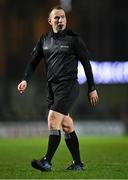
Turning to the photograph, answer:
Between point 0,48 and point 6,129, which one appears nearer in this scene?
point 6,129

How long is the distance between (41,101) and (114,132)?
3333 millimetres

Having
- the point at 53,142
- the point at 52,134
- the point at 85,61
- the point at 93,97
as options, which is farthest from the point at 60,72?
the point at 53,142

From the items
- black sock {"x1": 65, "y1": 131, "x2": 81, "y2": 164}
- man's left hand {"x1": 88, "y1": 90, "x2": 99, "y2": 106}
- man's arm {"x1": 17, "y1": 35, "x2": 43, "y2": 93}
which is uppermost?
man's arm {"x1": 17, "y1": 35, "x2": 43, "y2": 93}

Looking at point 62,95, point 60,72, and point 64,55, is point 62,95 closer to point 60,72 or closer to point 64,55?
point 60,72

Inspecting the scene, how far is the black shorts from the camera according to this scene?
10703mm

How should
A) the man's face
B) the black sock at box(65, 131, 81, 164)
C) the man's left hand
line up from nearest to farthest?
the man's face < the man's left hand < the black sock at box(65, 131, 81, 164)

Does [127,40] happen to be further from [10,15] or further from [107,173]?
[107,173]

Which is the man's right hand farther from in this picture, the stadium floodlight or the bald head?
the stadium floodlight

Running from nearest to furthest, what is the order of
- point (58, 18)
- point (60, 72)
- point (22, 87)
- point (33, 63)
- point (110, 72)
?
point (58, 18), point (60, 72), point (22, 87), point (33, 63), point (110, 72)

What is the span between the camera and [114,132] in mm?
27594

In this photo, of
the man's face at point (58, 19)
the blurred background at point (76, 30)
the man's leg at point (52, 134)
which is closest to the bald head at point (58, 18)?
the man's face at point (58, 19)

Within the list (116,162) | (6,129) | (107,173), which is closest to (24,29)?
(6,129)

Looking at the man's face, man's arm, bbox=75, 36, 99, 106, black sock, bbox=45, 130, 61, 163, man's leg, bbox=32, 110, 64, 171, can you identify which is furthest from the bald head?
black sock, bbox=45, 130, 61, 163

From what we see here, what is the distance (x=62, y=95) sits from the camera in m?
10.8
